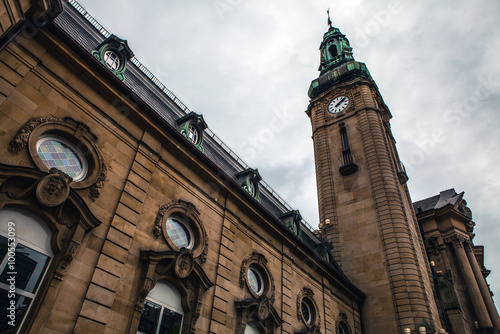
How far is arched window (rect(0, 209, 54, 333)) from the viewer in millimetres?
9500

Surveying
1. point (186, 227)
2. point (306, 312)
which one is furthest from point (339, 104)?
point (186, 227)

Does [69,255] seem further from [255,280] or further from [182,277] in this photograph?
[255,280]

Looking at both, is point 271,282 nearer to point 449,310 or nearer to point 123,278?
point 123,278

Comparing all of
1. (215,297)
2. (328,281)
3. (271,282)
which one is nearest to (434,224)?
(328,281)

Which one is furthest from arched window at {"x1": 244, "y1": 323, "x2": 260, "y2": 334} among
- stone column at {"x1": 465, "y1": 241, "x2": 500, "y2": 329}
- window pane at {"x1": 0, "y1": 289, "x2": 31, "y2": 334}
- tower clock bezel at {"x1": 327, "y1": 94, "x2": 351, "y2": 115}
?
stone column at {"x1": 465, "y1": 241, "x2": 500, "y2": 329}

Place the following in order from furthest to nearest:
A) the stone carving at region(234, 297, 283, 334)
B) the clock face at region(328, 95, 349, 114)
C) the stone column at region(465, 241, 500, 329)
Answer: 1. the clock face at region(328, 95, 349, 114)
2. the stone column at region(465, 241, 500, 329)
3. the stone carving at region(234, 297, 283, 334)

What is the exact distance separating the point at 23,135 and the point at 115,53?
657cm

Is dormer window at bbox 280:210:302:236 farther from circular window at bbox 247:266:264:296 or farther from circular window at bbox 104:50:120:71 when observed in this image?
circular window at bbox 104:50:120:71

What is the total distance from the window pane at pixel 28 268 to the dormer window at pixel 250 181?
12030 mm

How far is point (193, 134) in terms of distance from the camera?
1867 cm

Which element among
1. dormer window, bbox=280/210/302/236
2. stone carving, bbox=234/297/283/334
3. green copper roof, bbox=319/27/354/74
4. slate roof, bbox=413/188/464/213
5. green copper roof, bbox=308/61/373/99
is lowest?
stone carving, bbox=234/297/283/334

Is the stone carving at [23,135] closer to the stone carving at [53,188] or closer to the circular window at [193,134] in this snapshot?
the stone carving at [53,188]

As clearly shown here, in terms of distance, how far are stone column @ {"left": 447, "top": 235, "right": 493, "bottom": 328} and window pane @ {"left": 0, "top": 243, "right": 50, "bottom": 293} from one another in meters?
A: 39.6

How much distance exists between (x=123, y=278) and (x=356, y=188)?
27.1 metres
